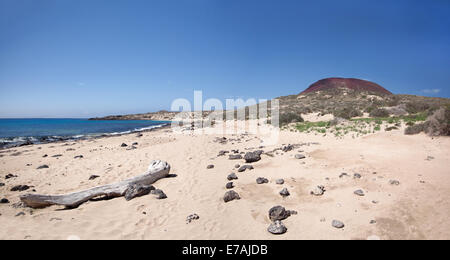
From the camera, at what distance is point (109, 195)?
235 inches

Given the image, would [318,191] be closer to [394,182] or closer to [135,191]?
[394,182]

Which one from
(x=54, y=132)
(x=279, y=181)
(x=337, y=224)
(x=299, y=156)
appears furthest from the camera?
(x=54, y=132)

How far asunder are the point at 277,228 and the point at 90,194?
511 centimetres

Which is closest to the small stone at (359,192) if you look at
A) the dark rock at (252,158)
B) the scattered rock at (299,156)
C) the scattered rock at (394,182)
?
the scattered rock at (394,182)

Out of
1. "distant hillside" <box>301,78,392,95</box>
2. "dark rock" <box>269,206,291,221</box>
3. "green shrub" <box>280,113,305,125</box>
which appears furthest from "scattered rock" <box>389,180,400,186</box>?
"distant hillside" <box>301,78,392,95</box>

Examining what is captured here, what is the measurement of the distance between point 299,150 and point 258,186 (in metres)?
4.04

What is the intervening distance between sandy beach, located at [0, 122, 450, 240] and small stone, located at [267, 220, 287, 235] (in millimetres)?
97

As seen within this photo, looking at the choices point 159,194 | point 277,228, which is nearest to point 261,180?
point 277,228

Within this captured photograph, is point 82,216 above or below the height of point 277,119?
below

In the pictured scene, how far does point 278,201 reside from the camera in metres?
5.23

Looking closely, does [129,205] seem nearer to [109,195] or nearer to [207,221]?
[109,195]
